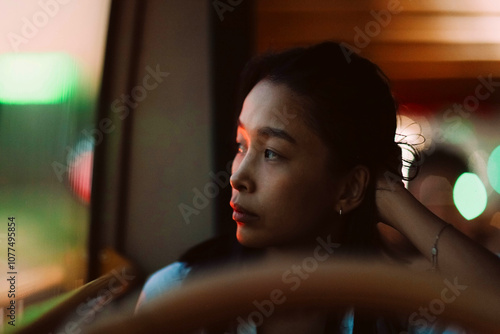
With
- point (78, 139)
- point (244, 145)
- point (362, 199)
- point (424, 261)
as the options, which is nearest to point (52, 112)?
point (78, 139)

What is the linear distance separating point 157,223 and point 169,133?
0.14m

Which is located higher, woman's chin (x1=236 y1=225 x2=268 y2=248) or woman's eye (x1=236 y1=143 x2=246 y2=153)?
woman's eye (x1=236 y1=143 x2=246 y2=153)

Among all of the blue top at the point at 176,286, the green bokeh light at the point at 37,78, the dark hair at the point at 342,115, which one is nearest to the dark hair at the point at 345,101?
the dark hair at the point at 342,115

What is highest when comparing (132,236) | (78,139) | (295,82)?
(295,82)

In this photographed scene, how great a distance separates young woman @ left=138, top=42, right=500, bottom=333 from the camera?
31.8 inches

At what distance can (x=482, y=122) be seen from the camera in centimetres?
85

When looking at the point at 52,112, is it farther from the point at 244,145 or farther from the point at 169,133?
the point at 244,145

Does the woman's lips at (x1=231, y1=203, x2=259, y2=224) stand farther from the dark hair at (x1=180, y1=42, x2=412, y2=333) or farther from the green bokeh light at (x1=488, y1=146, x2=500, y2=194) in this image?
the green bokeh light at (x1=488, y1=146, x2=500, y2=194)

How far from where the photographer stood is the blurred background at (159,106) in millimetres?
818

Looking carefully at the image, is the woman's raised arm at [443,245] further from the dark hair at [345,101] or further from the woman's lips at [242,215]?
the woman's lips at [242,215]

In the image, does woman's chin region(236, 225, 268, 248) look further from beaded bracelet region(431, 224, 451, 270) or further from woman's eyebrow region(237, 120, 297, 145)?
beaded bracelet region(431, 224, 451, 270)

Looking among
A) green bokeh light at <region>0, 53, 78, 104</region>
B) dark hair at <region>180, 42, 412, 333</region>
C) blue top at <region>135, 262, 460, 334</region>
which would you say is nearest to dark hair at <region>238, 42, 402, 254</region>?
dark hair at <region>180, 42, 412, 333</region>

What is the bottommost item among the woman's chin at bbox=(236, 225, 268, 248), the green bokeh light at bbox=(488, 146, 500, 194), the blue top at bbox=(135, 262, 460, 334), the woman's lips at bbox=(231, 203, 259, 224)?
the blue top at bbox=(135, 262, 460, 334)

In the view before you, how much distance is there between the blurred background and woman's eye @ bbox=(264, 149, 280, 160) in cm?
6
